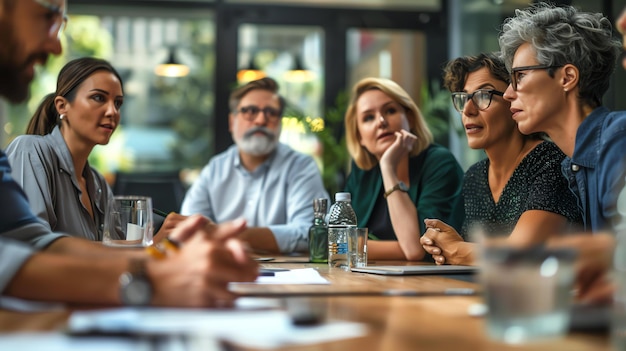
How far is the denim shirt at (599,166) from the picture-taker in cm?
193

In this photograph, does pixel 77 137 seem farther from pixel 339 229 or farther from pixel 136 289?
pixel 136 289

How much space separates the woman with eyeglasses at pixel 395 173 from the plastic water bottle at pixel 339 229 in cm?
28

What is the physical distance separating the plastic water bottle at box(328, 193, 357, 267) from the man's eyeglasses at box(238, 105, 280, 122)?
1950 mm

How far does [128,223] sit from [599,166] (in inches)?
50.1

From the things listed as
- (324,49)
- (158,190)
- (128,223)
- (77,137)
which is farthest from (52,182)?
(324,49)

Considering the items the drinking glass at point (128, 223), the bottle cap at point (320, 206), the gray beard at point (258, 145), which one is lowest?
the drinking glass at point (128, 223)

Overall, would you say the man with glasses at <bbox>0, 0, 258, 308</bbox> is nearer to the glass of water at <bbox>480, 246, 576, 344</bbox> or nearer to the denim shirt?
the glass of water at <bbox>480, 246, 576, 344</bbox>

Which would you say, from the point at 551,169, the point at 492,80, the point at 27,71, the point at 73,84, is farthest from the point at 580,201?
the point at 73,84

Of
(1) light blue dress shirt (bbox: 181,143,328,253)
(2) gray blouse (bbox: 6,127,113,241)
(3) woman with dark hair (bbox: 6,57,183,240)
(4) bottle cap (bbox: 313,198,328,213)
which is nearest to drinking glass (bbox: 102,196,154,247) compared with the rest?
(2) gray blouse (bbox: 6,127,113,241)

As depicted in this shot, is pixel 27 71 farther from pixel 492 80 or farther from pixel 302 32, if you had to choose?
pixel 302 32

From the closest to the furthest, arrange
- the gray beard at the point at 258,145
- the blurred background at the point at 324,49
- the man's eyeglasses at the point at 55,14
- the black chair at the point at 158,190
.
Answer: the man's eyeglasses at the point at 55,14
the gray beard at the point at 258,145
the black chair at the point at 158,190
the blurred background at the point at 324,49

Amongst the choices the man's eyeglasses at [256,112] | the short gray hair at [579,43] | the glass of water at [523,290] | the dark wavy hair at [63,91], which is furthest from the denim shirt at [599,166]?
the man's eyeglasses at [256,112]

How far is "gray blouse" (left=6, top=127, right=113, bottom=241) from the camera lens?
7.91ft

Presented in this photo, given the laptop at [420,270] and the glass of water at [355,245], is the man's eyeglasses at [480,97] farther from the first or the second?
the laptop at [420,270]
